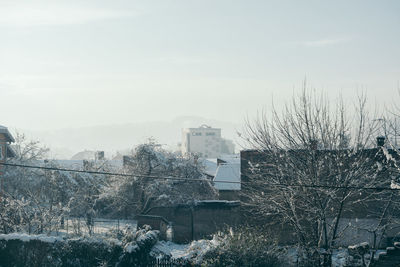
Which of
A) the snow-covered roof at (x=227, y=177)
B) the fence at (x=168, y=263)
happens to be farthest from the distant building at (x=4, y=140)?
the fence at (x=168, y=263)

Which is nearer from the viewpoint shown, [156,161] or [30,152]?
[156,161]

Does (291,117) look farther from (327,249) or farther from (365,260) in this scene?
(365,260)

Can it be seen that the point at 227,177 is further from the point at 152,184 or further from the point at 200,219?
the point at 200,219

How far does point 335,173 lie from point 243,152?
33.8 feet

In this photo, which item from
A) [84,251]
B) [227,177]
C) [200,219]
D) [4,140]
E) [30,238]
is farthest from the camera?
[227,177]

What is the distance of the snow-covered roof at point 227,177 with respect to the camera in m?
39.2

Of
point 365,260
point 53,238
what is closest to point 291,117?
point 365,260

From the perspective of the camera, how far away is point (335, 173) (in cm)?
1991

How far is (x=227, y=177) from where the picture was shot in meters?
41.3

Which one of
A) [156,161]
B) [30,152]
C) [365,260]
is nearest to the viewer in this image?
[365,260]

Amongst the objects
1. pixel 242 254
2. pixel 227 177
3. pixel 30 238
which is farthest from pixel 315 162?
pixel 227 177

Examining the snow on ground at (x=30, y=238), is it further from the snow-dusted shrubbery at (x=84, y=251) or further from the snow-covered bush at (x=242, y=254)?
the snow-covered bush at (x=242, y=254)

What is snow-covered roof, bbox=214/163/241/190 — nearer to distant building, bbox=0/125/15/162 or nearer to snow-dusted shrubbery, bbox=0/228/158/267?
distant building, bbox=0/125/15/162

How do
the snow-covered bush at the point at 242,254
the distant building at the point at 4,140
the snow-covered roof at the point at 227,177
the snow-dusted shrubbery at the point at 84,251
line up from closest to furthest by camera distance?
the snow-covered bush at the point at 242,254
the snow-dusted shrubbery at the point at 84,251
the distant building at the point at 4,140
the snow-covered roof at the point at 227,177
